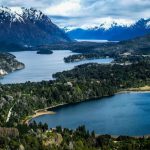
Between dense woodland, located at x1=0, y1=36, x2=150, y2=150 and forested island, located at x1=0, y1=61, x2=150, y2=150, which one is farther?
forested island, located at x1=0, y1=61, x2=150, y2=150

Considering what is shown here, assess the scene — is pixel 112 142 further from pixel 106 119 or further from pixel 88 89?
pixel 88 89

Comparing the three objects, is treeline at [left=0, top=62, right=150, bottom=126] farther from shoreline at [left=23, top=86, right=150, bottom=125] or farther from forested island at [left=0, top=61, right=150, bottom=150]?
shoreline at [left=23, top=86, right=150, bottom=125]

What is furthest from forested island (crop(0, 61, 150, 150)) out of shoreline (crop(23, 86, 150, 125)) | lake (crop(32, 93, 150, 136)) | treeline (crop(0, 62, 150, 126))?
lake (crop(32, 93, 150, 136))

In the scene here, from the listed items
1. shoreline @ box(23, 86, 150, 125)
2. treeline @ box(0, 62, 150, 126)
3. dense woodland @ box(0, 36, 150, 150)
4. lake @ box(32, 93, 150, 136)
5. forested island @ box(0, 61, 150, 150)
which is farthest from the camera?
treeline @ box(0, 62, 150, 126)

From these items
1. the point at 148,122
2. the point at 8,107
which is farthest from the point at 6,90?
the point at 148,122

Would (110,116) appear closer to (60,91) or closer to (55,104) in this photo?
(55,104)

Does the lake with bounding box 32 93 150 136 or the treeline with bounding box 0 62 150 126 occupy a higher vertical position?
the treeline with bounding box 0 62 150 126

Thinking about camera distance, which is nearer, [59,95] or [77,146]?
[77,146]

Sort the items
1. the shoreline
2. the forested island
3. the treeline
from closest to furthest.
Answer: the forested island, the shoreline, the treeline
